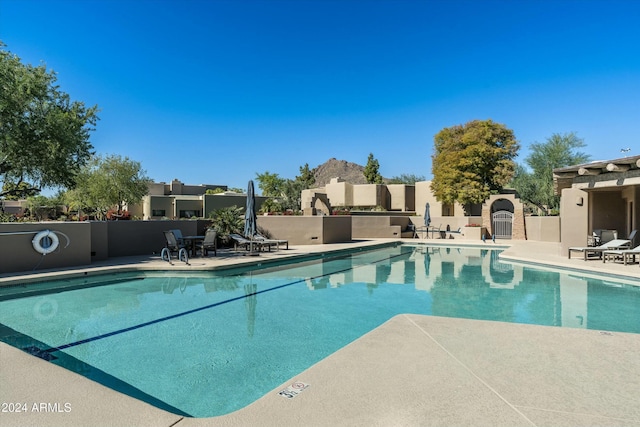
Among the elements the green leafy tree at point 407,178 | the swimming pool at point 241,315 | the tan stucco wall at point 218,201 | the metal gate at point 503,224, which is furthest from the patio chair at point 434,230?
the green leafy tree at point 407,178

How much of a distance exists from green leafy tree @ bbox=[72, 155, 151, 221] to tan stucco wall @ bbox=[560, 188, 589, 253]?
98.1ft

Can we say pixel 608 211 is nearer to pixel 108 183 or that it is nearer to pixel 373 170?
pixel 108 183

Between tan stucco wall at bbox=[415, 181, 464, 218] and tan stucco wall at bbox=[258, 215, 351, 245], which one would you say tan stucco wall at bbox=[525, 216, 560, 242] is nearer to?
tan stucco wall at bbox=[415, 181, 464, 218]

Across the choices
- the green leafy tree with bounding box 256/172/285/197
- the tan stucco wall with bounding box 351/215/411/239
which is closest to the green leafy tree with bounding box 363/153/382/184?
the green leafy tree with bounding box 256/172/285/197

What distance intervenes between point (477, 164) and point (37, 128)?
2803cm

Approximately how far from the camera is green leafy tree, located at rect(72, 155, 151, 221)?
2931 cm

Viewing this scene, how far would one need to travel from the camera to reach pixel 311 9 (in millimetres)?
19875

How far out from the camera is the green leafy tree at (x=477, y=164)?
29016 mm

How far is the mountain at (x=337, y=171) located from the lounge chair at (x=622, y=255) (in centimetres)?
10714

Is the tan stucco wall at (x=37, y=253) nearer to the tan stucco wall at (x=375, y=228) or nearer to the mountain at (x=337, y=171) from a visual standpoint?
the tan stucco wall at (x=375, y=228)

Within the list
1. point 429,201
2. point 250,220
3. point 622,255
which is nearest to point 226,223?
point 250,220

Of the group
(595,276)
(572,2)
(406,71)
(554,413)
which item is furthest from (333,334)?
(406,71)

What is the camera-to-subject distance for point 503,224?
23219 millimetres

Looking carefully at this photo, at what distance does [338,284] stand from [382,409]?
6.74 metres
